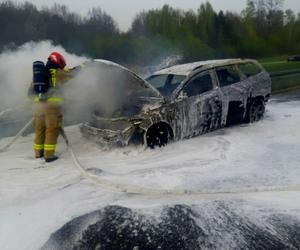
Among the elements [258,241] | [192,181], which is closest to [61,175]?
[192,181]

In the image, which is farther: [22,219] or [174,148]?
[174,148]

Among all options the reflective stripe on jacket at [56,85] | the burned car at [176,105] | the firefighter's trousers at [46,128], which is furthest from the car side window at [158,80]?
the firefighter's trousers at [46,128]

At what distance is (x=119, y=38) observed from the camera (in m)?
22.8

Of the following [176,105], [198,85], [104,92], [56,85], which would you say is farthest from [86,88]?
[198,85]

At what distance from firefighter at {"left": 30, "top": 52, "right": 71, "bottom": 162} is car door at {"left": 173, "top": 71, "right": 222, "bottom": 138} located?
213 centimetres

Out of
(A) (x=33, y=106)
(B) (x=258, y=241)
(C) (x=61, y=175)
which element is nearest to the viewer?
(B) (x=258, y=241)

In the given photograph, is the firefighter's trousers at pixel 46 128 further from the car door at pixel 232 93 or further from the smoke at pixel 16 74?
the car door at pixel 232 93

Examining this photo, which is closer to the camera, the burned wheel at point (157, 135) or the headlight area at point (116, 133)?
the headlight area at point (116, 133)

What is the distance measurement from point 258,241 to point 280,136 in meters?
3.99

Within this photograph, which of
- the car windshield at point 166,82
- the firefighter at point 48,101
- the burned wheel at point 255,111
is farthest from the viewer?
the burned wheel at point 255,111

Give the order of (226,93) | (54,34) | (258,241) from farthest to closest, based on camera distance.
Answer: (54,34), (226,93), (258,241)

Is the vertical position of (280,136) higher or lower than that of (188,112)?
lower

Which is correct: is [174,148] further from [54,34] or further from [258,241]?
[54,34]

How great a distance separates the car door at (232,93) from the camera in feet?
24.4
